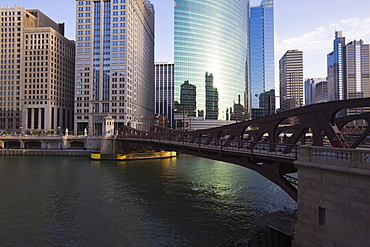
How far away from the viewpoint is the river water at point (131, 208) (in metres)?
→ 19.8

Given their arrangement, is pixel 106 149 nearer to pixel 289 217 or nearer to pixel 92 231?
pixel 92 231

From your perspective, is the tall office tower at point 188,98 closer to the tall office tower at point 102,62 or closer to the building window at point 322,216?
the tall office tower at point 102,62

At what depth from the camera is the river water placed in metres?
19.8

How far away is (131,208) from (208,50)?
12373cm

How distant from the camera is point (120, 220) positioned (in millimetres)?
23406

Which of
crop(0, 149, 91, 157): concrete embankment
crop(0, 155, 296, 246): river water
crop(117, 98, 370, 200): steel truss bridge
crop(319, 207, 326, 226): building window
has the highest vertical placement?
crop(117, 98, 370, 200): steel truss bridge

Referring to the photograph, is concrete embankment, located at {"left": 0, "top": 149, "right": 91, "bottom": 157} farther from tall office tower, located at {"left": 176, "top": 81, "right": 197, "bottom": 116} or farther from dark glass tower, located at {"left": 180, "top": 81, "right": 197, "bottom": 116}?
tall office tower, located at {"left": 176, "top": 81, "right": 197, "bottom": 116}

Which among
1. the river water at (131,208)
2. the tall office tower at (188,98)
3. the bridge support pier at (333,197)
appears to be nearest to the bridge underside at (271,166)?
the bridge support pier at (333,197)

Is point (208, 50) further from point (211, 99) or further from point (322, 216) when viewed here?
point (322, 216)

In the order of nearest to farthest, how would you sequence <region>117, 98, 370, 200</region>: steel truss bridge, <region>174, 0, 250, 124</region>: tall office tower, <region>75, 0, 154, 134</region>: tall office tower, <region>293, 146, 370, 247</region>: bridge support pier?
1. <region>293, 146, 370, 247</region>: bridge support pier
2. <region>117, 98, 370, 200</region>: steel truss bridge
3. <region>75, 0, 154, 134</region>: tall office tower
4. <region>174, 0, 250, 124</region>: tall office tower

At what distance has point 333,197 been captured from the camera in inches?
517

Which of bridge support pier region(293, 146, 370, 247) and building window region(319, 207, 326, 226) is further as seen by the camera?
building window region(319, 207, 326, 226)

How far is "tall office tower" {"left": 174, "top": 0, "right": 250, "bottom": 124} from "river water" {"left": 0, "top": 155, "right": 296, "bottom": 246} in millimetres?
96996

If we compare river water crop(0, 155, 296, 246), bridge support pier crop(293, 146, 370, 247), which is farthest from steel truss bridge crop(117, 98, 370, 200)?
river water crop(0, 155, 296, 246)
